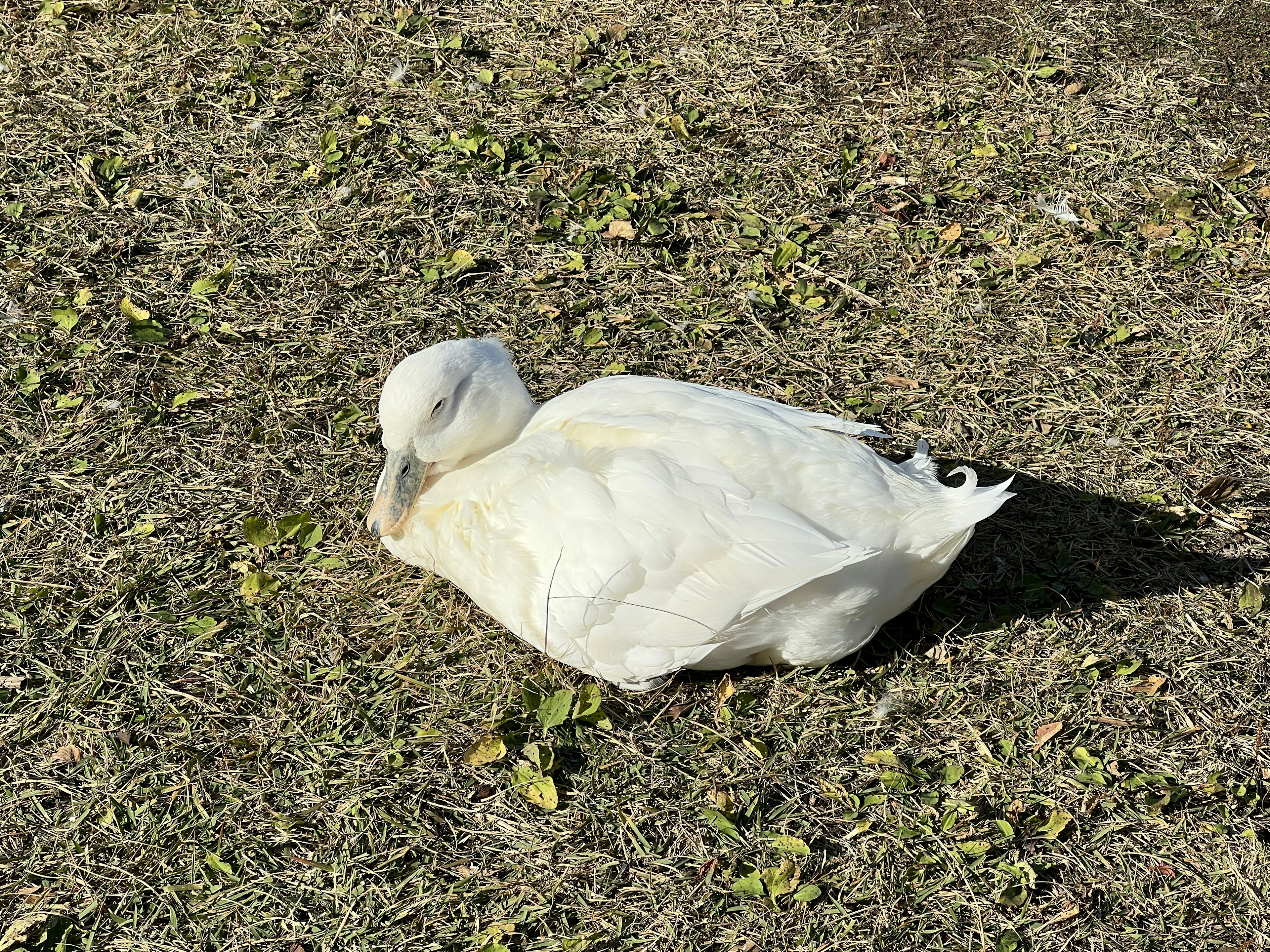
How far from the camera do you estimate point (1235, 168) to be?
4844mm

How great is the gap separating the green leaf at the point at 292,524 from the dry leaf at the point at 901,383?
2073mm

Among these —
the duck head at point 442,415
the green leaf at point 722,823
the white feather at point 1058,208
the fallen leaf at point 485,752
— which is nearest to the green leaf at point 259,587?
the duck head at point 442,415

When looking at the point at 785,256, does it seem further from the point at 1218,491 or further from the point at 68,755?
the point at 68,755

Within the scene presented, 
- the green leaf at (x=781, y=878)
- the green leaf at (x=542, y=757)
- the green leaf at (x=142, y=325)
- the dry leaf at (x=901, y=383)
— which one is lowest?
the green leaf at (x=781, y=878)

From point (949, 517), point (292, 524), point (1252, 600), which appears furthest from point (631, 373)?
point (1252, 600)

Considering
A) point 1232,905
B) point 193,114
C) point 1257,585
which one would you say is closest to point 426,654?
point 1232,905

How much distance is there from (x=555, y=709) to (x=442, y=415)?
89cm

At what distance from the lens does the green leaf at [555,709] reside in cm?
313

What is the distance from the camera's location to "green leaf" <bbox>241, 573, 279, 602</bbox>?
3463mm

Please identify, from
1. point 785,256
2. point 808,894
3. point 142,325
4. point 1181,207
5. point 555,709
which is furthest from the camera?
point 1181,207

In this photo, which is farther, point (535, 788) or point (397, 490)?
point (397, 490)

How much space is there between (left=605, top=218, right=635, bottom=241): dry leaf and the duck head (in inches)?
54.2

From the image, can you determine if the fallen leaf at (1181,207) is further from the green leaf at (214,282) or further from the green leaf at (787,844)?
the green leaf at (214,282)

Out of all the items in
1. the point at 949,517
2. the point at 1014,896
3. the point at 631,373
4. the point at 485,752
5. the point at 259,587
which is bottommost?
the point at 1014,896
